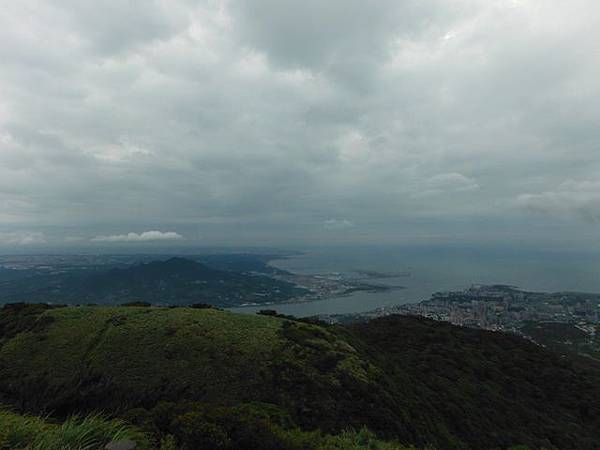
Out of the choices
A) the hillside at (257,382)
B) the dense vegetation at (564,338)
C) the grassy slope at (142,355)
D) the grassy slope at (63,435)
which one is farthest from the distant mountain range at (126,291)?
the grassy slope at (63,435)

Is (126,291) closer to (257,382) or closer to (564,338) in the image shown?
(257,382)

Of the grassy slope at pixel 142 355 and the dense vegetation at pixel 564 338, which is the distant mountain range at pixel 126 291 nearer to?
the dense vegetation at pixel 564 338

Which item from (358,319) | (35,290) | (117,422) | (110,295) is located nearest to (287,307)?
(358,319)

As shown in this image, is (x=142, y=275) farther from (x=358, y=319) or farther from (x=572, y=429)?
(x=572, y=429)

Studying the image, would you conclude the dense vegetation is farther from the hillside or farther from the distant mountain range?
the distant mountain range

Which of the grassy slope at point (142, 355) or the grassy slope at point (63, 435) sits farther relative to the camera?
the grassy slope at point (142, 355)

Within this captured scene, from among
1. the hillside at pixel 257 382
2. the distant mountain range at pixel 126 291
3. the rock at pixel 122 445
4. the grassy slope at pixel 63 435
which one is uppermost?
the grassy slope at pixel 63 435

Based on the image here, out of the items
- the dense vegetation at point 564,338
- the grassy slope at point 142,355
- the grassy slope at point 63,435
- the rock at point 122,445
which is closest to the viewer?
the grassy slope at point 63,435
